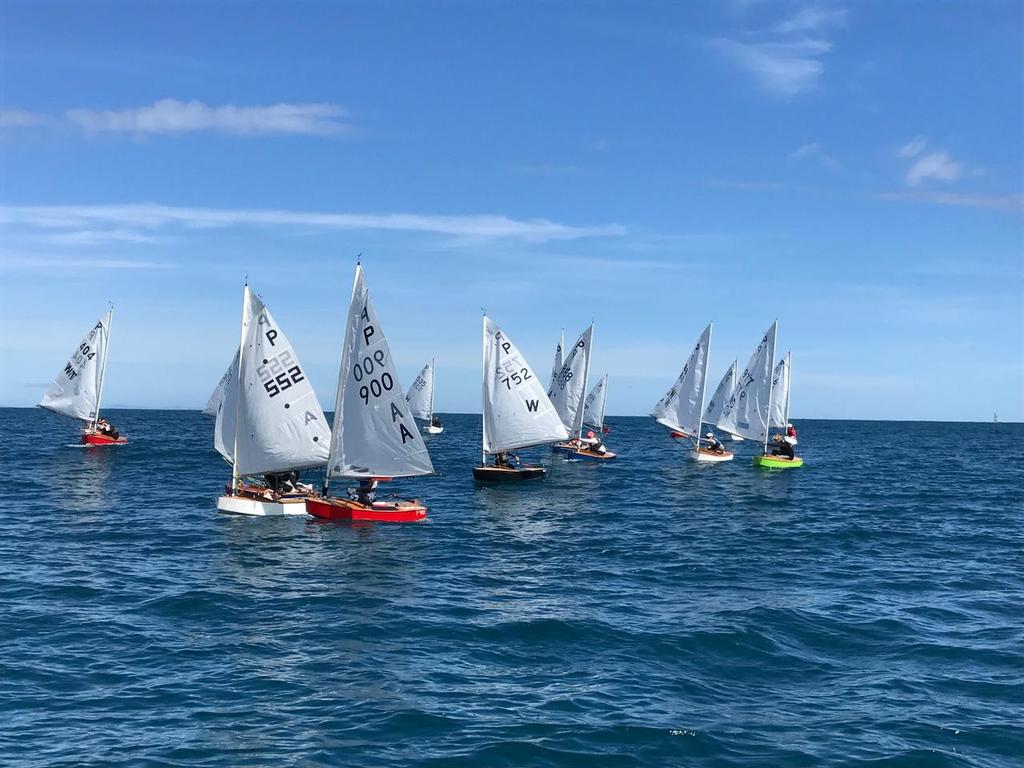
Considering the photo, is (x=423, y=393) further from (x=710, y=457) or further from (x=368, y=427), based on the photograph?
(x=368, y=427)

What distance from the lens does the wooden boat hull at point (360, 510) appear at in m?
44.8

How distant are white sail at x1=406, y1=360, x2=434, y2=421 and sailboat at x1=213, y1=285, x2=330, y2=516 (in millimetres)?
97959

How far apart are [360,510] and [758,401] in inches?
2058

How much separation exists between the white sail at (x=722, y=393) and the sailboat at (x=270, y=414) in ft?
197

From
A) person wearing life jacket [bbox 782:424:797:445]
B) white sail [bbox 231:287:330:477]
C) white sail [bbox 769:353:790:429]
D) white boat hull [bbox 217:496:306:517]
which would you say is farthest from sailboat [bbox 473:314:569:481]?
white sail [bbox 769:353:790:429]

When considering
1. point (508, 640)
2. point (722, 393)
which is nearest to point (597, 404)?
point (722, 393)

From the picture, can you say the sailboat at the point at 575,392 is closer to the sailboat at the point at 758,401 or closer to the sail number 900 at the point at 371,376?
the sailboat at the point at 758,401

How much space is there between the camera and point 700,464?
9044 cm

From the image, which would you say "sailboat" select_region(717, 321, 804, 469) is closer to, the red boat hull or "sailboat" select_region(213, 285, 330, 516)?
"sailboat" select_region(213, 285, 330, 516)

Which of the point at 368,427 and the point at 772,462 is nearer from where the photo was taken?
the point at 368,427

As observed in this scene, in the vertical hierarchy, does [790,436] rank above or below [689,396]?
below

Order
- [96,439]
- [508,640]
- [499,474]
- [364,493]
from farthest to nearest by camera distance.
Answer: [96,439], [499,474], [364,493], [508,640]

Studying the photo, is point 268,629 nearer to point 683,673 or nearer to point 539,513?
point 683,673

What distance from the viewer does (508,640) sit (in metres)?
25.6
